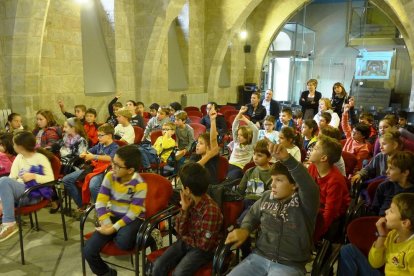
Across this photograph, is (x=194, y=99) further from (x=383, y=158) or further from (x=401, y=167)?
(x=401, y=167)

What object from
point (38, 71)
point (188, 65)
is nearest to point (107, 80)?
point (38, 71)

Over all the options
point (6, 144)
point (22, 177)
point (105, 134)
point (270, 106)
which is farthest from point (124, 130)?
point (270, 106)

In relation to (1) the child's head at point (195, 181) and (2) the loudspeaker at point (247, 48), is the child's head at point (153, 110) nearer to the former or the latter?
(1) the child's head at point (195, 181)

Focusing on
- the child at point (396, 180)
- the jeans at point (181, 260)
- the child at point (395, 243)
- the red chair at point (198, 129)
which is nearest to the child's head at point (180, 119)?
the red chair at point (198, 129)

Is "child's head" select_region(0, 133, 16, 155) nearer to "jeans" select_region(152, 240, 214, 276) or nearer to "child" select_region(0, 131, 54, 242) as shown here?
"child" select_region(0, 131, 54, 242)

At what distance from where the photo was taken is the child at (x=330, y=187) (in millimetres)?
2334

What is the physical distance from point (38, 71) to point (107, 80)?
200cm

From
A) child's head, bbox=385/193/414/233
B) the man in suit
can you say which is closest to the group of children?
child's head, bbox=385/193/414/233

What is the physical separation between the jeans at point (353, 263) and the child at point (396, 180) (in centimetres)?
70

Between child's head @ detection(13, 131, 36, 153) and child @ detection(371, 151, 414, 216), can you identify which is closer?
child @ detection(371, 151, 414, 216)

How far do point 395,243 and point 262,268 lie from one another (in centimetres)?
73

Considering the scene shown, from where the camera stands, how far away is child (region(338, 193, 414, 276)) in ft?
5.43

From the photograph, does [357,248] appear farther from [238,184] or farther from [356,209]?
[238,184]

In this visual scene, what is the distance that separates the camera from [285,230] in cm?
194
